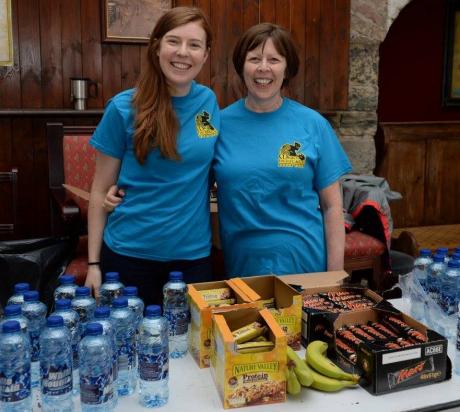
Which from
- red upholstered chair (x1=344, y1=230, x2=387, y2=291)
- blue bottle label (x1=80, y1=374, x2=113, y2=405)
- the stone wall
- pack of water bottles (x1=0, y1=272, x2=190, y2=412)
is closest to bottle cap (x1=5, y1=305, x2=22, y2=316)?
pack of water bottles (x1=0, y1=272, x2=190, y2=412)

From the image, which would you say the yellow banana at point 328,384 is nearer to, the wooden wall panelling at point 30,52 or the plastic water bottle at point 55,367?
the plastic water bottle at point 55,367

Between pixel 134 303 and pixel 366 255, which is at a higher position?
pixel 134 303

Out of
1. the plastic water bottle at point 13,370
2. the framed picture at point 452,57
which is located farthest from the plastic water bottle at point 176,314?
the framed picture at point 452,57

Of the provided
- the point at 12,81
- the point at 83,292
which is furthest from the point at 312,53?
the point at 83,292

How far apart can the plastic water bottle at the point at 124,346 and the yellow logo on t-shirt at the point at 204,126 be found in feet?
2.24

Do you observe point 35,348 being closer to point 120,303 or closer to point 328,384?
point 120,303

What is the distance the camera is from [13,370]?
45.2 inches

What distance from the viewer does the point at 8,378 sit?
45.1 inches

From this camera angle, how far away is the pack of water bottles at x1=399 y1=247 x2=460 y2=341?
1.64m

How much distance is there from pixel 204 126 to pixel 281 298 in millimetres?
605

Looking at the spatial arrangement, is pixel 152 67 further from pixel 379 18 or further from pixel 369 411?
pixel 379 18

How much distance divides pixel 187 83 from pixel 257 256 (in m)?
0.58

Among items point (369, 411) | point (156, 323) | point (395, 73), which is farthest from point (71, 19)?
point (395, 73)

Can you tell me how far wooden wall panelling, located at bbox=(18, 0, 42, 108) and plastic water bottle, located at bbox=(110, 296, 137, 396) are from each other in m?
2.73
